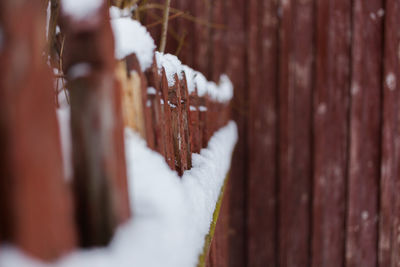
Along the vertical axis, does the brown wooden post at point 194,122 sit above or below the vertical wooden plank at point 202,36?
below

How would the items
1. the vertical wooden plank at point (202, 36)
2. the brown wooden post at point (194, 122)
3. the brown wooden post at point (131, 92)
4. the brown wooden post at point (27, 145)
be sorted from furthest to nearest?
the vertical wooden plank at point (202, 36), the brown wooden post at point (194, 122), the brown wooden post at point (131, 92), the brown wooden post at point (27, 145)

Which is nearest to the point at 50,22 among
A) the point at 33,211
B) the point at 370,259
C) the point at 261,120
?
the point at 33,211

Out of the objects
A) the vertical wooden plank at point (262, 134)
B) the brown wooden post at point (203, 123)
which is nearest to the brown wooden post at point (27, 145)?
the brown wooden post at point (203, 123)

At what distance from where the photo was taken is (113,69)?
1.30ft

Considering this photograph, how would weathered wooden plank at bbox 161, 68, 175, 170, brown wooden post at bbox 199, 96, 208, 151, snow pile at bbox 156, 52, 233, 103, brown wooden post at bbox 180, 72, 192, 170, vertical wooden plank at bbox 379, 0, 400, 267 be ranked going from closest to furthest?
weathered wooden plank at bbox 161, 68, 175, 170 → snow pile at bbox 156, 52, 233, 103 → brown wooden post at bbox 180, 72, 192, 170 → brown wooden post at bbox 199, 96, 208, 151 → vertical wooden plank at bbox 379, 0, 400, 267

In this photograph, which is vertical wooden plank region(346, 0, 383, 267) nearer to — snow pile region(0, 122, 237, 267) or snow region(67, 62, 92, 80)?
snow pile region(0, 122, 237, 267)

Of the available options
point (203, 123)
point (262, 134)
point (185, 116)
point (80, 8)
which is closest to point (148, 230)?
point (80, 8)

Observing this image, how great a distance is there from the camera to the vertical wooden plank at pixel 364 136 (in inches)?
94.3

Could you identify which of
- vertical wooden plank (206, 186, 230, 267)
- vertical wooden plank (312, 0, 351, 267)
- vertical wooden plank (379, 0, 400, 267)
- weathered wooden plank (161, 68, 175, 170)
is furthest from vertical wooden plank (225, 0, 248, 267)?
weathered wooden plank (161, 68, 175, 170)

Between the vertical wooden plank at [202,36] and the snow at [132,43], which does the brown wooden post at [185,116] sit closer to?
the snow at [132,43]

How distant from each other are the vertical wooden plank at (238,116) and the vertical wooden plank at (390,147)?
1.05 m

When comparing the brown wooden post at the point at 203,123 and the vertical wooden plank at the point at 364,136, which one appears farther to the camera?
the vertical wooden plank at the point at 364,136

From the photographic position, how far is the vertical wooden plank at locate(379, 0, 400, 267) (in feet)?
7.84

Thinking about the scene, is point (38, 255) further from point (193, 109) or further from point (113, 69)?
point (193, 109)
